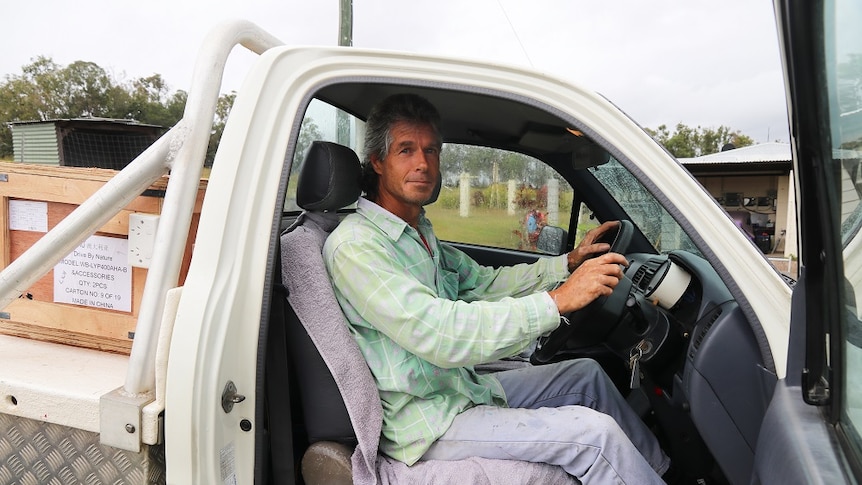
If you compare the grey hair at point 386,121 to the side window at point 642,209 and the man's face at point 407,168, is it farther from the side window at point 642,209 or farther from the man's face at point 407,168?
the side window at point 642,209

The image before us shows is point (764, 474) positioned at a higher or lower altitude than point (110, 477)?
higher

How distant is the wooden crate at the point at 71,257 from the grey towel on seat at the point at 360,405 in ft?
1.08

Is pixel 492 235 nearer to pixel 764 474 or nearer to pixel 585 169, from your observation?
pixel 585 169

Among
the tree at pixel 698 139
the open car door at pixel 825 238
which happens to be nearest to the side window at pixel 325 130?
the open car door at pixel 825 238

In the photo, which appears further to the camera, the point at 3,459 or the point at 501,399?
the point at 501,399

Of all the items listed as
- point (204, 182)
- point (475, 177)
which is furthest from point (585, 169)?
point (204, 182)

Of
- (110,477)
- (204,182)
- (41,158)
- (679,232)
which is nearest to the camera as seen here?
(110,477)

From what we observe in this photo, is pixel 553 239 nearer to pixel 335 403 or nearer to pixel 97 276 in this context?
pixel 335 403

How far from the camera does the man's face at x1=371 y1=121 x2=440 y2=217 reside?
193 centimetres

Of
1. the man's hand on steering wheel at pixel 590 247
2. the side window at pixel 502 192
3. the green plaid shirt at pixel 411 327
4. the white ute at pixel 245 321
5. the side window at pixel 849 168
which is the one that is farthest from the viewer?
the side window at pixel 502 192

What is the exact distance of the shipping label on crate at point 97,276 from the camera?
1.53 metres

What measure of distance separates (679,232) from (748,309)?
2.70ft

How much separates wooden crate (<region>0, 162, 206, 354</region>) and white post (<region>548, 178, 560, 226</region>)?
170 centimetres

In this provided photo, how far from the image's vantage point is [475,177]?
2.82 metres
